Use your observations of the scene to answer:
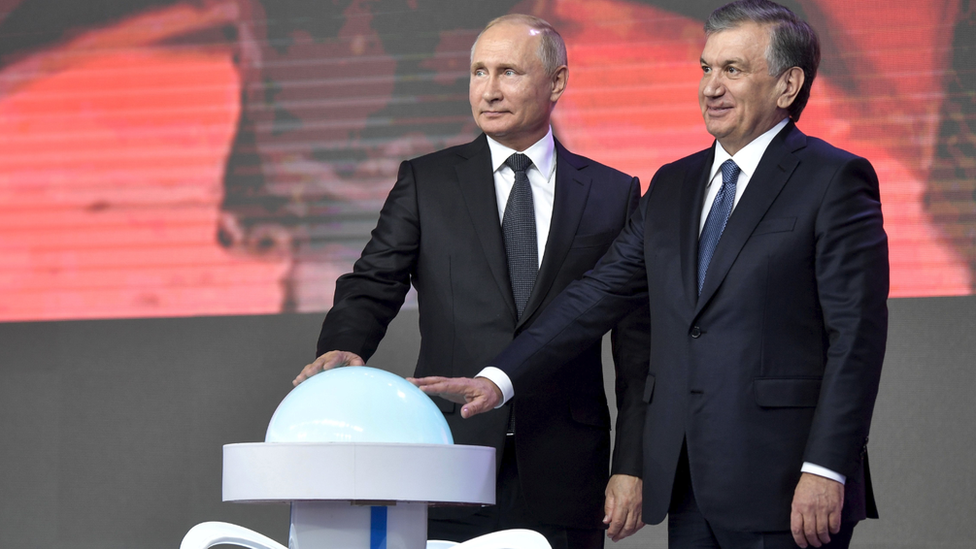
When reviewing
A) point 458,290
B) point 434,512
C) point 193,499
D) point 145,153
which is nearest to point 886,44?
point 458,290

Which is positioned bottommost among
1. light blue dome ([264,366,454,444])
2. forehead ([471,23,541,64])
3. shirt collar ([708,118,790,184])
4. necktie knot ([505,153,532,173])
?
light blue dome ([264,366,454,444])

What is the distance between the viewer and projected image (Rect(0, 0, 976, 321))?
11.8 ft

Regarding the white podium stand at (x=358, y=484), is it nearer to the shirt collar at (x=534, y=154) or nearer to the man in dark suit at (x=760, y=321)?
the man in dark suit at (x=760, y=321)

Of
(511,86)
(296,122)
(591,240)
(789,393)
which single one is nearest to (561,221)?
(591,240)

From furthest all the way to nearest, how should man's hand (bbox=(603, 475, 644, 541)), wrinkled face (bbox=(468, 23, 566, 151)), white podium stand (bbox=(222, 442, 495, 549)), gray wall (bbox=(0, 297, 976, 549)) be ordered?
gray wall (bbox=(0, 297, 976, 549))
wrinkled face (bbox=(468, 23, 566, 151))
man's hand (bbox=(603, 475, 644, 541))
white podium stand (bbox=(222, 442, 495, 549))

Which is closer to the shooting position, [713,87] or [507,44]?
[713,87]

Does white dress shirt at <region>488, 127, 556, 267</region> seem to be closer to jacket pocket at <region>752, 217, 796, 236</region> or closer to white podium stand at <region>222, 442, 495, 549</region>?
jacket pocket at <region>752, 217, 796, 236</region>

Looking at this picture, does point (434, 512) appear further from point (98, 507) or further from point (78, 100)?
point (78, 100)

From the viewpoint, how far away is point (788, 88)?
2.03 meters

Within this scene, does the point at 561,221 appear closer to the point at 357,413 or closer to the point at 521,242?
the point at 521,242

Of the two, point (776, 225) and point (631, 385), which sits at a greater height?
point (776, 225)

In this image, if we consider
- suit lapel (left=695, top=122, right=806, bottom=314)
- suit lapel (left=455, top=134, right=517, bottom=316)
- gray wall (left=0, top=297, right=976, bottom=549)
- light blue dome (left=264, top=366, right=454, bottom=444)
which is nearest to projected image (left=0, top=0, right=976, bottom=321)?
gray wall (left=0, top=297, right=976, bottom=549)

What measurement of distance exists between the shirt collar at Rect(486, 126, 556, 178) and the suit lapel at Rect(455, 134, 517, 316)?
2cm

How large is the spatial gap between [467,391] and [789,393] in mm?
562
